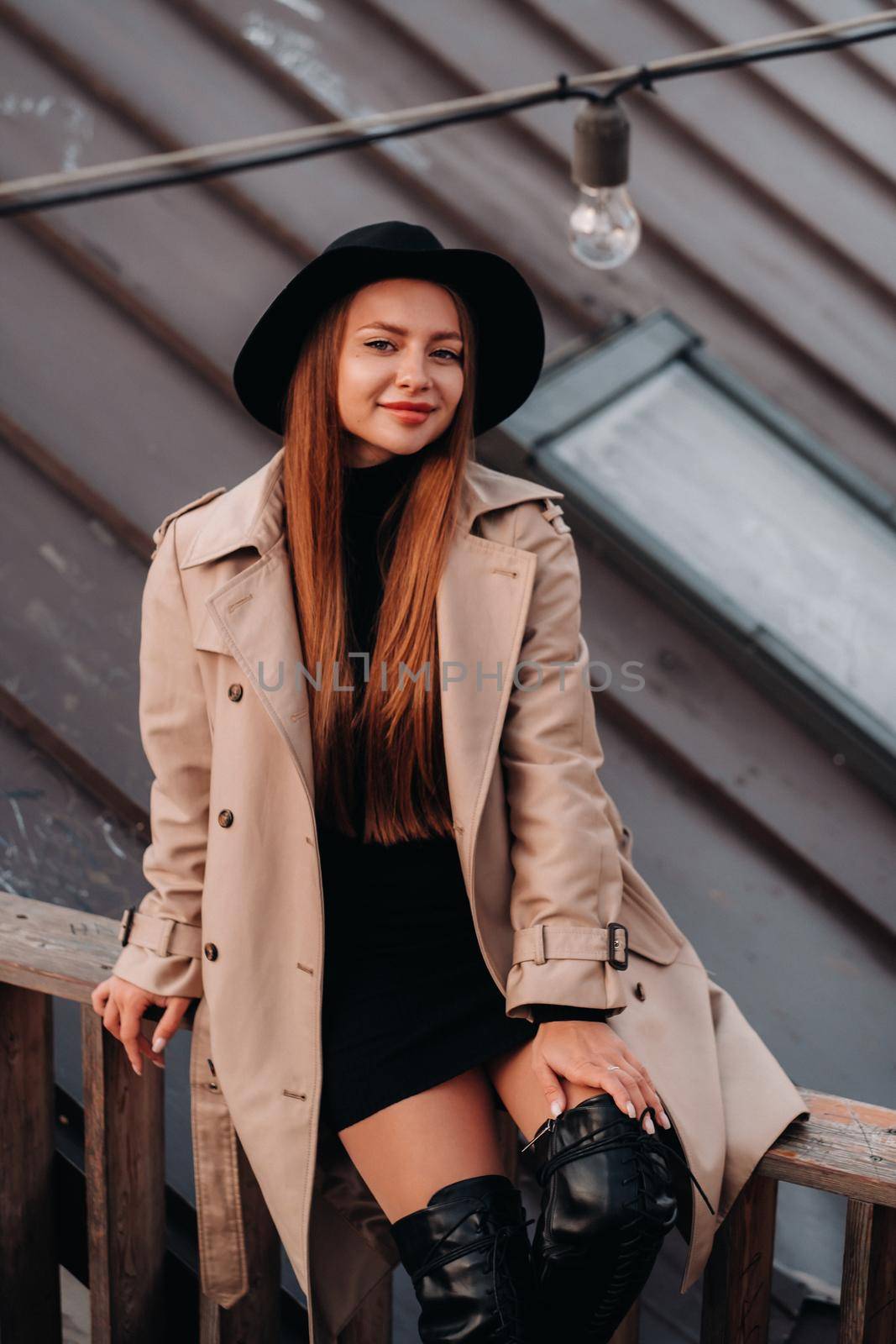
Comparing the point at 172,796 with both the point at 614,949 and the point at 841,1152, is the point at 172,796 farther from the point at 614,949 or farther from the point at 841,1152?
the point at 841,1152

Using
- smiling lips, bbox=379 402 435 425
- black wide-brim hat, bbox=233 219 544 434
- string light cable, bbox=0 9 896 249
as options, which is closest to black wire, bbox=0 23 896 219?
string light cable, bbox=0 9 896 249

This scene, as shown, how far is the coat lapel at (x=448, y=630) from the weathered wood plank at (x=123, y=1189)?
0.61 meters

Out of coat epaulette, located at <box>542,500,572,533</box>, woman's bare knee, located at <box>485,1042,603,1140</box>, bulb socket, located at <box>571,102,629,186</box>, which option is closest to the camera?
woman's bare knee, located at <box>485,1042,603,1140</box>

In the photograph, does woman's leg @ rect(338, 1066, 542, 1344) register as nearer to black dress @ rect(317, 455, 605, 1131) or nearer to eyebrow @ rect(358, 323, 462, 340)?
black dress @ rect(317, 455, 605, 1131)

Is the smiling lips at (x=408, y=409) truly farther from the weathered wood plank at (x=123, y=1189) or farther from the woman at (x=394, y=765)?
the weathered wood plank at (x=123, y=1189)

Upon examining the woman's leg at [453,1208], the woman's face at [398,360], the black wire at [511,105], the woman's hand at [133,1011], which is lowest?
the woman's leg at [453,1208]

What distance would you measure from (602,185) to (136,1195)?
2.12 metres

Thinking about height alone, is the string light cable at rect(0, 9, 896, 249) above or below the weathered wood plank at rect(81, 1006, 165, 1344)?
above

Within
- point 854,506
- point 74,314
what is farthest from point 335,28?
point 854,506

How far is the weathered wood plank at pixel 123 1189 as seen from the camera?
1840mm

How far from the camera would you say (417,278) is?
1.70 m

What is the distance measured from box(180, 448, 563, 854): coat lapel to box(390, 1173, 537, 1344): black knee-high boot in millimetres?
416

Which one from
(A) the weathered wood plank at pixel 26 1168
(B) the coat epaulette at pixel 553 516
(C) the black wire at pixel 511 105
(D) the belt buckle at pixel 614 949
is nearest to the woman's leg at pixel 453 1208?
(D) the belt buckle at pixel 614 949

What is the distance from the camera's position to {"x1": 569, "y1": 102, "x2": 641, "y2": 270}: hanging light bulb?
2439 mm
